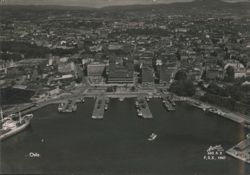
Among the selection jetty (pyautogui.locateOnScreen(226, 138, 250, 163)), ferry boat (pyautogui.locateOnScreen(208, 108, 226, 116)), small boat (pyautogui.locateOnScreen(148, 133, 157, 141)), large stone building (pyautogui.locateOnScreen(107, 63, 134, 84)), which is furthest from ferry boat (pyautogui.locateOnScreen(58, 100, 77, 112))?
jetty (pyautogui.locateOnScreen(226, 138, 250, 163))

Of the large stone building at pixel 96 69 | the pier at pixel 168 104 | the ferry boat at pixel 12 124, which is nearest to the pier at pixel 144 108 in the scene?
the pier at pixel 168 104

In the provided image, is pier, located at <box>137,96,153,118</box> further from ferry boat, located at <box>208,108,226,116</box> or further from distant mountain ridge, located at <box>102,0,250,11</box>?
distant mountain ridge, located at <box>102,0,250,11</box>

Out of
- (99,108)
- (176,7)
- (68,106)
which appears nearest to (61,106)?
(68,106)

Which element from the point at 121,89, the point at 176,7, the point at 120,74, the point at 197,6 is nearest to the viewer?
the point at 176,7

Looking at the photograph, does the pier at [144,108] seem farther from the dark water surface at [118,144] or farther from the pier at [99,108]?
the pier at [99,108]

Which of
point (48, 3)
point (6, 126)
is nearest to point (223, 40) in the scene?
point (48, 3)

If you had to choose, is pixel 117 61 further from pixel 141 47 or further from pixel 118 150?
pixel 118 150

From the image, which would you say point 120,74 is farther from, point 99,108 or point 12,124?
point 12,124
